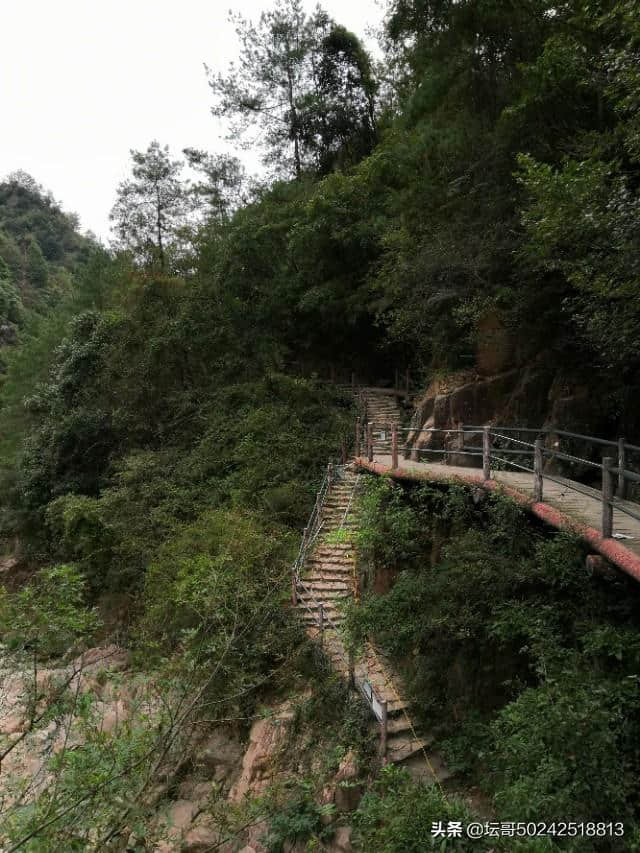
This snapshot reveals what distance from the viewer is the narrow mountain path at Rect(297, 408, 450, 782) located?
23.3 feet

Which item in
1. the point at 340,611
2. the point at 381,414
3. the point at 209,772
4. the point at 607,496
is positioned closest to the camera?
the point at 607,496

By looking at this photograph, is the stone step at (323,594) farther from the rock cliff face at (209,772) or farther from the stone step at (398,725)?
the stone step at (398,725)

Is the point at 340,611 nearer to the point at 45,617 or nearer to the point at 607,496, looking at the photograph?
the point at 45,617

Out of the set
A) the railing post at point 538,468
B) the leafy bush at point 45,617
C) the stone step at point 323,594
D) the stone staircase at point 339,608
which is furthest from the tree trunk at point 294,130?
the leafy bush at point 45,617

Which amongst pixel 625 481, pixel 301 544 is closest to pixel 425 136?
pixel 625 481

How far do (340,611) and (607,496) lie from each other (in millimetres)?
5720

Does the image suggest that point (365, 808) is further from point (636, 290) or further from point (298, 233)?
point (298, 233)

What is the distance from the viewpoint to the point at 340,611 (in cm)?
930

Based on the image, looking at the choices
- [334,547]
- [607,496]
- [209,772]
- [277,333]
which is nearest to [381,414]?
[277,333]

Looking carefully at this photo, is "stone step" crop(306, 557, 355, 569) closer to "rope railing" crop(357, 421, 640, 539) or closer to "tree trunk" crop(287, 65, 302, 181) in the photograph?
"rope railing" crop(357, 421, 640, 539)

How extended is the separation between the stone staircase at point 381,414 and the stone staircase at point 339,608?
1961mm

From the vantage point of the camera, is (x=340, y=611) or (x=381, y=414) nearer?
(x=340, y=611)

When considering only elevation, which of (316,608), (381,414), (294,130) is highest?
(294,130)

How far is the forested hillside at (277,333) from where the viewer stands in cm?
630
